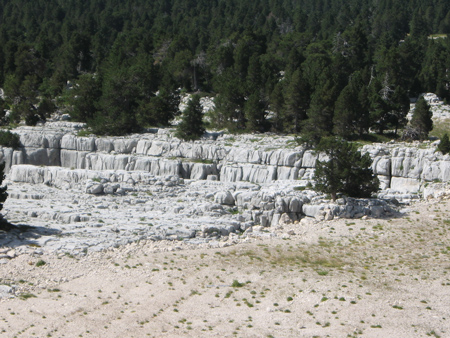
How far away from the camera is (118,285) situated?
3672 cm

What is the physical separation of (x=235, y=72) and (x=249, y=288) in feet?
193

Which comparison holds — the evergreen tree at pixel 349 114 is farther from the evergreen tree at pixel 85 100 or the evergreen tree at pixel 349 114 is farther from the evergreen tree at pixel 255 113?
the evergreen tree at pixel 85 100

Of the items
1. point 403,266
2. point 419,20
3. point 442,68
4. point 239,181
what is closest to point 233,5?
point 419,20

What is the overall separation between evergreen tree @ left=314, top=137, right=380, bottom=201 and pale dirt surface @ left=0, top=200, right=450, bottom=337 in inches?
185

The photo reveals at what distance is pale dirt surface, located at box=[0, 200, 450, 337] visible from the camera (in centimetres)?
3155

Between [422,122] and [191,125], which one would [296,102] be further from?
[422,122]

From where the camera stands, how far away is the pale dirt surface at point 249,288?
31547 millimetres

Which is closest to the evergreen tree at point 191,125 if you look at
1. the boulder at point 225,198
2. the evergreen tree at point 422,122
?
the boulder at point 225,198

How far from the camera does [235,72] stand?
91.6 m

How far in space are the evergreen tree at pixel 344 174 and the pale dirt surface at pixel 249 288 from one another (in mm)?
4708

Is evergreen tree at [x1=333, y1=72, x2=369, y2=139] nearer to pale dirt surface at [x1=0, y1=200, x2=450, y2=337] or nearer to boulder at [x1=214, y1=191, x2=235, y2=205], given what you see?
boulder at [x1=214, y1=191, x2=235, y2=205]

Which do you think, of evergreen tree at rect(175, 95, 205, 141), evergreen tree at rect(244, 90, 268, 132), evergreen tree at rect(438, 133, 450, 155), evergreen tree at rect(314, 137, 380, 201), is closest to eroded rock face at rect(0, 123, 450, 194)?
evergreen tree at rect(438, 133, 450, 155)

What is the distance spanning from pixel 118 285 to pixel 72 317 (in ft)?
15.7

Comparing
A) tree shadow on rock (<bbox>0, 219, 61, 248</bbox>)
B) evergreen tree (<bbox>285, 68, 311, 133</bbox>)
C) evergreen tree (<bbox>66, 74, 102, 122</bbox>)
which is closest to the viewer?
tree shadow on rock (<bbox>0, 219, 61, 248</bbox>)
